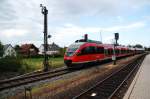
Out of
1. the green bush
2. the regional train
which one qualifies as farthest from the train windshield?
the green bush

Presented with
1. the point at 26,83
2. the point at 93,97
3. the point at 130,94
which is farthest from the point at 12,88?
the point at 130,94

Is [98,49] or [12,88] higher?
[98,49]

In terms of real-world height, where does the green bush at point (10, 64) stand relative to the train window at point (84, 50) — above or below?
below

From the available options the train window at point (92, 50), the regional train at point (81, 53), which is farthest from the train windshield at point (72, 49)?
the train window at point (92, 50)

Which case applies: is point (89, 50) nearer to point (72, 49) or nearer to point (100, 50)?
point (72, 49)

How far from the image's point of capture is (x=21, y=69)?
28.6m

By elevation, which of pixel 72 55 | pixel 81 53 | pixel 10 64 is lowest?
pixel 10 64

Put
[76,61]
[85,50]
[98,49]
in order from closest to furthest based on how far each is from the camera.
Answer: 1. [76,61]
2. [85,50]
3. [98,49]

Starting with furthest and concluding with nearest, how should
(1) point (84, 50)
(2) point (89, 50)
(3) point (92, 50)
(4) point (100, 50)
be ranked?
1. (4) point (100, 50)
2. (3) point (92, 50)
3. (2) point (89, 50)
4. (1) point (84, 50)

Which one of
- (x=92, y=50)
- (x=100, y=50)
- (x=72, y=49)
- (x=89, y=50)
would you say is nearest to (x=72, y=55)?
(x=72, y=49)

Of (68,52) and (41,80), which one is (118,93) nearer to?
(41,80)

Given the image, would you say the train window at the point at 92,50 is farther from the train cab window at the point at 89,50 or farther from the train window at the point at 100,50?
the train window at the point at 100,50

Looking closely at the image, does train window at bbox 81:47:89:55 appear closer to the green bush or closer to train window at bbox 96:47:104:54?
train window at bbox 96:47:104:54

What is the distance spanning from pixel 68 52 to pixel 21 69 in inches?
215
